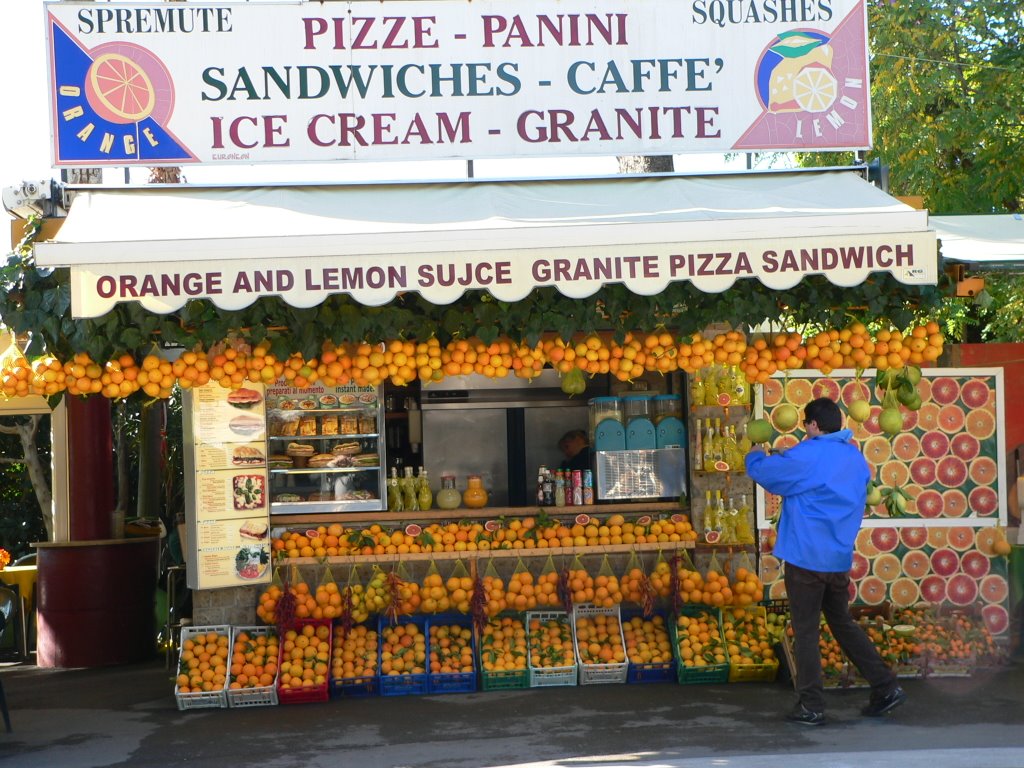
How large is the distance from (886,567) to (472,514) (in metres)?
3.04

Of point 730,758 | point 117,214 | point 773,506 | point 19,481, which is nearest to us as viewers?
point 730,758

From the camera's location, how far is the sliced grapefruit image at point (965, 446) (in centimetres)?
867

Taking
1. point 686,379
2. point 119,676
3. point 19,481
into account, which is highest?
point 686,379

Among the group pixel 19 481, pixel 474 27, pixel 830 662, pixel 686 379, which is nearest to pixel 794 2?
pixel 474 27

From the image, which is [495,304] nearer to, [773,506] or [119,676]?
[773,506]

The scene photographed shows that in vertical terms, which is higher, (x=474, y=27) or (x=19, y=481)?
(x=474, y=27)

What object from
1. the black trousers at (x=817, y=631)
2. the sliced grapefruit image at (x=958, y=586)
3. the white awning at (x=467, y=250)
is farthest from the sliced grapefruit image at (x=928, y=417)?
the white awning at (x=467, y=250)

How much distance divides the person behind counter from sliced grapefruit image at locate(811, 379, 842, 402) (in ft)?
5.88

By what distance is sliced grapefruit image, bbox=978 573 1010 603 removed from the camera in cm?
859

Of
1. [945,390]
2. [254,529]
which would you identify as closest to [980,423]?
[945,390]

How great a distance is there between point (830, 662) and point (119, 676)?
544cm

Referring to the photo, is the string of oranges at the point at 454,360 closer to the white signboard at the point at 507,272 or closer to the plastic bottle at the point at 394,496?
the white signboard at the point at 507,272

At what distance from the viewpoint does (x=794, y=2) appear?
24.4ft

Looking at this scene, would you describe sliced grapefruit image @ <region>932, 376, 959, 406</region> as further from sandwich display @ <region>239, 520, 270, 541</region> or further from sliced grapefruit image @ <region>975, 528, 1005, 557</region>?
sandwich display @ <region>239, 520, 270, 541</region>
